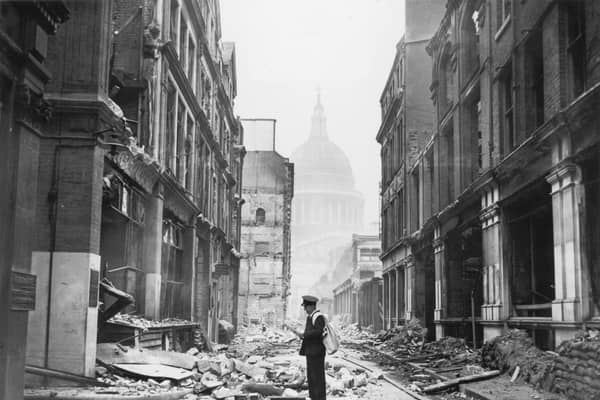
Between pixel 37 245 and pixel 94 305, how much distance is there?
151 centimetres

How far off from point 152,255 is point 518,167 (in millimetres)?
10083

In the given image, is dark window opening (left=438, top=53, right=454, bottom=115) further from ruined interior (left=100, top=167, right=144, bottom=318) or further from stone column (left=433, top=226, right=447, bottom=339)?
ruined interior (left=100, top=167, right=144, bottom=318)

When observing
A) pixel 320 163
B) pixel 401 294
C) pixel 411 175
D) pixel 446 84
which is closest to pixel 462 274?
pixel 446 84

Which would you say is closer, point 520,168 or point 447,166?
point 520,168

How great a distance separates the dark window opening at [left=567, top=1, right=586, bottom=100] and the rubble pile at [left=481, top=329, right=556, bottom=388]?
5.16m

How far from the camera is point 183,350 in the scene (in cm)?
2430

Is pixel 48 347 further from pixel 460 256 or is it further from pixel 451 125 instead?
pixel 451 125

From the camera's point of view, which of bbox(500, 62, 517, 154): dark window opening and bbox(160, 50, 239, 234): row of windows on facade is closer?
bbox(500, 62, 517, 154): dark window opening

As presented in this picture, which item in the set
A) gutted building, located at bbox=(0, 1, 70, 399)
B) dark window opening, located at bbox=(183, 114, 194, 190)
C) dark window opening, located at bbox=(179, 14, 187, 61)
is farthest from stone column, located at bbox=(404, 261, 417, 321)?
gutted building, located at bbox=(0, 1, 70, 399)

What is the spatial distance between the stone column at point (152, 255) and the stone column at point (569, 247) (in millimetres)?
10833

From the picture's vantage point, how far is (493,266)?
1934cm

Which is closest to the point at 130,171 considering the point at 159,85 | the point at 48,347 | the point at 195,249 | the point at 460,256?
the point at 159,85

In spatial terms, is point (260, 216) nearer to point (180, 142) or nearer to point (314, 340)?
point (180, 142)

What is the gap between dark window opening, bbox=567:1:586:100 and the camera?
1477cm
